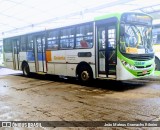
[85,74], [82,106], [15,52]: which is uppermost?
[15,52]

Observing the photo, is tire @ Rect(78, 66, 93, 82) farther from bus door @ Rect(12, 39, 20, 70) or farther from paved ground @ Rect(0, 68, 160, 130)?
bus door @ Rect(12, 39, 20, 70)

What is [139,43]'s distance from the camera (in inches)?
338

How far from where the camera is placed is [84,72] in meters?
9.77

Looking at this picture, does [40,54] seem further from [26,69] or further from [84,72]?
[84,72]

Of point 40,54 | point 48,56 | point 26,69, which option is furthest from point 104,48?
point 26,69

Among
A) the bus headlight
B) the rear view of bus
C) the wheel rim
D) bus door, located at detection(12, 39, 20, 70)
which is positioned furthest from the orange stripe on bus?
the bus headlight

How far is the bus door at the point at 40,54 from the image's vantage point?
1246 cm

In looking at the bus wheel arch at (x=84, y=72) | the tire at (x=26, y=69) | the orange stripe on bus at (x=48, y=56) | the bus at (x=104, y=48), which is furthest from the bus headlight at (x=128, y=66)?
the tire at (x=26, y=69)

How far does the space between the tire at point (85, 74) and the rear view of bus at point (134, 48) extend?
66.7 inches

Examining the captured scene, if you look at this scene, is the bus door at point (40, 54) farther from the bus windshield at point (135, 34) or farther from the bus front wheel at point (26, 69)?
the bus windshield at point (135, 34)

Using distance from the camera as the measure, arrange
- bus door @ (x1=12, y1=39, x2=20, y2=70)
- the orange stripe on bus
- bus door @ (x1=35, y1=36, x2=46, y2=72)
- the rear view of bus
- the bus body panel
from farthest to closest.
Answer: the bus body panel → bus door @ (x1=12, y1=39, x2=20, y2=70) → bus door @ (x1=35, y1=36, x2=46, y2=72) → the orange stripe on bus → the rear view of bus

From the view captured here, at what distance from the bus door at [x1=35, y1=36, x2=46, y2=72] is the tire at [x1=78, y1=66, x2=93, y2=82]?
313 centimetres

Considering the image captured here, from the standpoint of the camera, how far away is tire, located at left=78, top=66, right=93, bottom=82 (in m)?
9.58

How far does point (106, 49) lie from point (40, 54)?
5.21 meters
